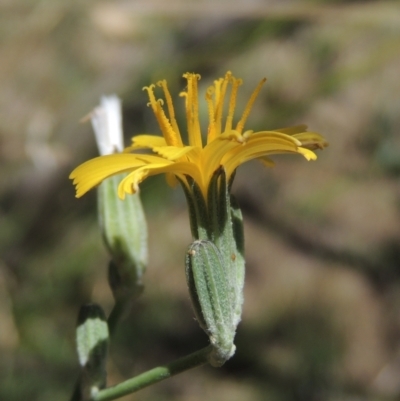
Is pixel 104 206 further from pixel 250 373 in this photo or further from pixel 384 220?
pixel 384 220

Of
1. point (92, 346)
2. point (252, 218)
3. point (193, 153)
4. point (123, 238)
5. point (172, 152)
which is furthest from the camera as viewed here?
point (252, 218)

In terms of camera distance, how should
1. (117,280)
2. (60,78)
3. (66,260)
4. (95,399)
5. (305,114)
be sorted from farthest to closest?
(60,78), (305,114), (66,260), (117,280), (95,399)

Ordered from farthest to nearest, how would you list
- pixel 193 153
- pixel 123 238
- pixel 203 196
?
pixel 123 238, pixel 203 196, pixel 193 153

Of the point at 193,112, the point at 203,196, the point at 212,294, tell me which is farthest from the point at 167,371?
the point at 193,112

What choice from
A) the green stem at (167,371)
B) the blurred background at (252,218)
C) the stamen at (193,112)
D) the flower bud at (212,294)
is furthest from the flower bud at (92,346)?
the blurred background at (252,218)

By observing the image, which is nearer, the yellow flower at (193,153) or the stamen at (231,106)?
the yellow flower at (193,153)

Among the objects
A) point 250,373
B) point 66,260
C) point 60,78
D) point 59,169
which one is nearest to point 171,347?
point 250,373

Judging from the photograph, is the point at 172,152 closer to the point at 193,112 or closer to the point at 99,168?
the point at 99,168

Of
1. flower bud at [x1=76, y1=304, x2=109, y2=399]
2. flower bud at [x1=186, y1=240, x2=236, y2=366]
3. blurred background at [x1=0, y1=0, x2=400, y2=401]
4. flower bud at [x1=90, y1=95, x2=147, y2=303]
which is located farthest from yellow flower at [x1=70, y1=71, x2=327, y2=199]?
blurred background at [x1=0, y1=0, x2=400, y2=401]

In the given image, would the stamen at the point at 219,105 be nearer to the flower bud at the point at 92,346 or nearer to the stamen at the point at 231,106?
the stamen at the point at 231,106
